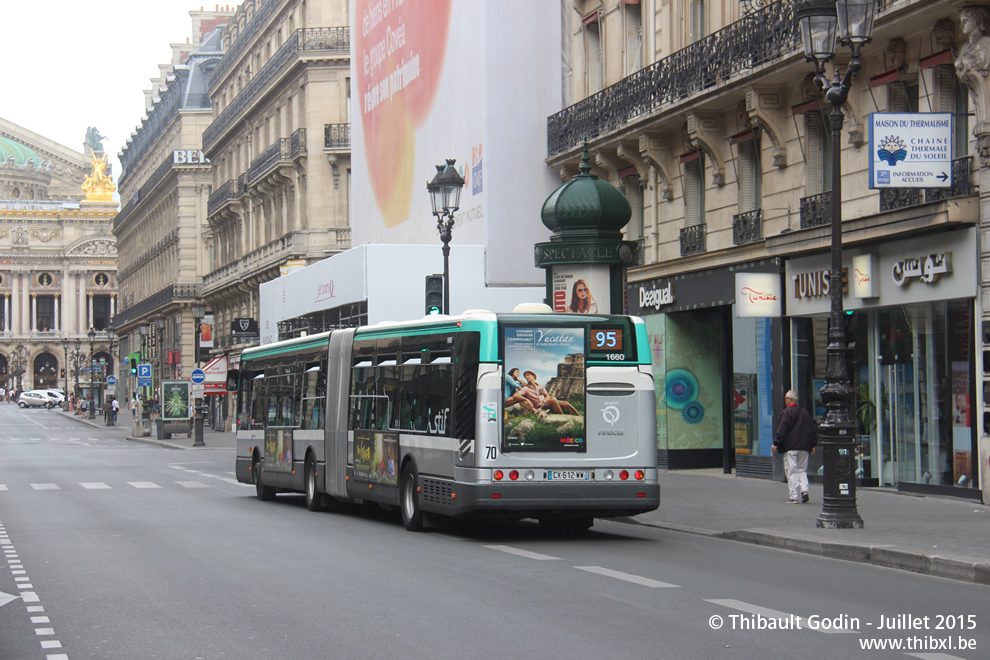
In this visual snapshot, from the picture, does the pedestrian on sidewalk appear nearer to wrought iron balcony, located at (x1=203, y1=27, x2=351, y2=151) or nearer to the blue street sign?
wrought iron balcony, located at (x1=203, y1=27, x2=351, y2=151)

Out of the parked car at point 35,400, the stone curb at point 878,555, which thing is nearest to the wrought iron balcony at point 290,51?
the stone curb at point 878,555

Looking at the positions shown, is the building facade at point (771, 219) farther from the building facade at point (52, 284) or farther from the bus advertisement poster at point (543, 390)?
the building facade at point (52, 284)

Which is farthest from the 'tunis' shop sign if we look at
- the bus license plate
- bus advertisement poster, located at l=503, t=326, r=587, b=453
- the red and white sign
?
the red and white sign

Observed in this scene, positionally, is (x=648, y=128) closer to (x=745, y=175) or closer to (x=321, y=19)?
(x=745, y=175)

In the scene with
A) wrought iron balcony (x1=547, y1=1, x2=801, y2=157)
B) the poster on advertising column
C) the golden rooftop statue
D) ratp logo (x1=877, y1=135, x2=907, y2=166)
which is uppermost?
the golden rooftop statue

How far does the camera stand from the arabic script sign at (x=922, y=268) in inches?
787

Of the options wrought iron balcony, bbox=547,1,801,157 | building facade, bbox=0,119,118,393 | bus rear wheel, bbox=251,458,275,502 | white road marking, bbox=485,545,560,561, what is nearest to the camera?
white road marking, bbox=485,545,560,561

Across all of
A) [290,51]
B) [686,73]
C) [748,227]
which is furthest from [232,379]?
[290,51]

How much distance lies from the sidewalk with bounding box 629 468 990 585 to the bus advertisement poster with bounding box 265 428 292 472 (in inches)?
236

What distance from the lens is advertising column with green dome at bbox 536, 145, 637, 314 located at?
21.5 m

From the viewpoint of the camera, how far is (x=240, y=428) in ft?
86.8

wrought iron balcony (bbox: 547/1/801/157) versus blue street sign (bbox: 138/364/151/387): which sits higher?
wrought iron balcony (bbox: 547/1/801/157)

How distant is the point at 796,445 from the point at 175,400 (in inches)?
1733

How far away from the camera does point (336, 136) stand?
5391cm
